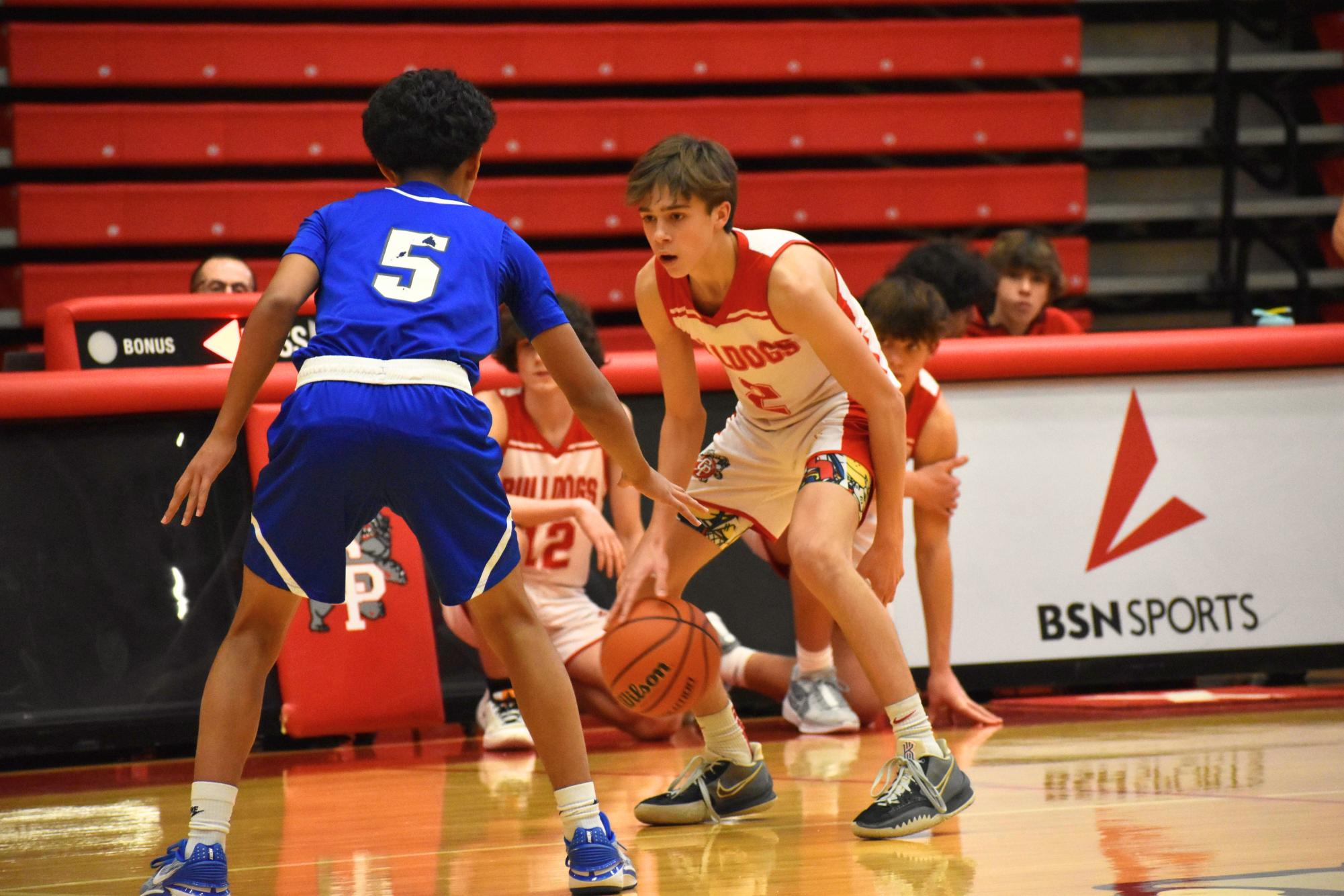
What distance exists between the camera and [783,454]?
3.42 m

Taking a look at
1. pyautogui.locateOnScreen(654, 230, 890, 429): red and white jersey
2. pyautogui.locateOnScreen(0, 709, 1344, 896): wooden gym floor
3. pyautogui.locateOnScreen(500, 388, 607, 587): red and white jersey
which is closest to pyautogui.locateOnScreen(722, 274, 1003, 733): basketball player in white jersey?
pyautogui.locateOnScreen(0, 709, 1344, 896): wooden gym floor

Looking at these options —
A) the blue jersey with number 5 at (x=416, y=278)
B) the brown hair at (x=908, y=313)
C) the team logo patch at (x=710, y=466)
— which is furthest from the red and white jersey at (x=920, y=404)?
the blue jersey with number 5 at (x=416, y=278)

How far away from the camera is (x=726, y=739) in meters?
3.29

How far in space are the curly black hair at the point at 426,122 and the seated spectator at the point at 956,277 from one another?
2909 millimetres

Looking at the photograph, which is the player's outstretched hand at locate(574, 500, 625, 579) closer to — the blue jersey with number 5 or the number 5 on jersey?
the blue jersey with number 5

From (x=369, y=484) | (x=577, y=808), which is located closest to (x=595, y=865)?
(x=577, y=808)

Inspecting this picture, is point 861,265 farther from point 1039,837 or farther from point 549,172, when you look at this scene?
point 1039,837

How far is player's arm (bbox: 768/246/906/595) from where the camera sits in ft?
10.2

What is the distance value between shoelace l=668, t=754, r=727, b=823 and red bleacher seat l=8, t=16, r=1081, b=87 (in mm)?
6103

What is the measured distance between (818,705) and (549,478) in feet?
3.60

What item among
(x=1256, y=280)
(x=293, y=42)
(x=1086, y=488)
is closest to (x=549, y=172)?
(x=293, y=42)

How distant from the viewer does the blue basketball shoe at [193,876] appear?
2375mm

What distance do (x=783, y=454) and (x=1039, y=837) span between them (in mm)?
1056

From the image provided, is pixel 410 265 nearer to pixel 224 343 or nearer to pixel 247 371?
pixel 247 371
